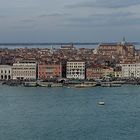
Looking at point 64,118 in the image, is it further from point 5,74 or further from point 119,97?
point 5,74

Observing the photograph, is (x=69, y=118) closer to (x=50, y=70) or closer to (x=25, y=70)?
(x=25, y=70)

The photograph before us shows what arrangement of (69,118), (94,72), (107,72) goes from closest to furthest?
(69,118) < (94,72) < (107,72)

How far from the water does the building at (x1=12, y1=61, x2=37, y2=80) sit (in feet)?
26.9

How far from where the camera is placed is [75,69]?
23594 millimetres

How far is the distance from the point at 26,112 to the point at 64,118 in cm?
98

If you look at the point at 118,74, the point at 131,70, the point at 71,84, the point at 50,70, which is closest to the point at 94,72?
the point at 118,74

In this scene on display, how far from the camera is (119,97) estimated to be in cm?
1520

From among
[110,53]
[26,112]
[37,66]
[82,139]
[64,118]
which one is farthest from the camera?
[110,53]

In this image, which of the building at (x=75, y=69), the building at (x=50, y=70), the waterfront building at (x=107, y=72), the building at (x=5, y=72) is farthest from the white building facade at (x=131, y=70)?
the building at (x=5, y=72)

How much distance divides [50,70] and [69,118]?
42.5 ft

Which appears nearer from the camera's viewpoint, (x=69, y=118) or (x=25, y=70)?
(x=69, y=118)

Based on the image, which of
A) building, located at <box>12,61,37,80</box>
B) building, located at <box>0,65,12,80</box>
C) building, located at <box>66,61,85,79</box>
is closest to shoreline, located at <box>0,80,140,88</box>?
building, located at <box>12,61,37,80</box>

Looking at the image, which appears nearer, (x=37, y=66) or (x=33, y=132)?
(x=33, y=132)

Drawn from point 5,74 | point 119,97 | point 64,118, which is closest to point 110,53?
point 5,74
